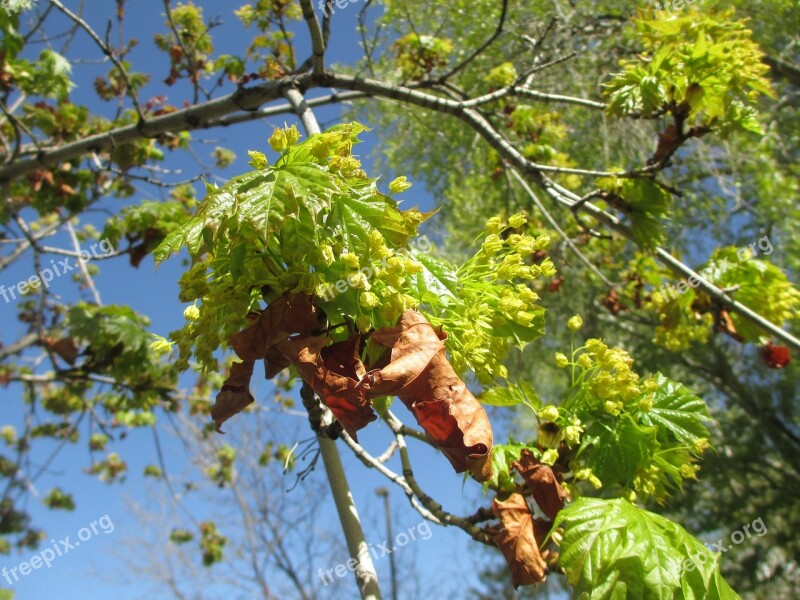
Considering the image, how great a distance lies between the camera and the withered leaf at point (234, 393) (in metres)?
1.26

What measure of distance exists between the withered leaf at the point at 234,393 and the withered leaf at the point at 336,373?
12cm

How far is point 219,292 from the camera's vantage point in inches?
48.6

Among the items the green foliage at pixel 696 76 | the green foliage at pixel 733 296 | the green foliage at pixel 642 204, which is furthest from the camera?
the green foliage at pixel 733 296

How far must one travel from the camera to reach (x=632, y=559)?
1.13 m

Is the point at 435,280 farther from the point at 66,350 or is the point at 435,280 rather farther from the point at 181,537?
the point at 181,537

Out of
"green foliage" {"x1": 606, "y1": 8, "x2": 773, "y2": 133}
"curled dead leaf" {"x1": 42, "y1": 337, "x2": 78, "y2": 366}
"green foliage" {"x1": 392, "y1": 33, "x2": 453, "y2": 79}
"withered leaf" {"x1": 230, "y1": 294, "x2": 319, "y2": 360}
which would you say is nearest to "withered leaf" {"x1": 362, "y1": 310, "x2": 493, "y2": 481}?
"withered leaf" {"x1": 230, "y1": 294, "x2": 319, "y2": 360}

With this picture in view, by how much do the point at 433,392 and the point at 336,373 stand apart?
0.61 feet

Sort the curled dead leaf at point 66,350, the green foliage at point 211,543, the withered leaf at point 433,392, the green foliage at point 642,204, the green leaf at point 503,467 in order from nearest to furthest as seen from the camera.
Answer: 1. the withered leaf at point 433,392
2. the green leaf at point 503,467
3. the green foliage at point 642,204
4. the curled dead leaf at point 66,350
5. the green foliage at point 211,543

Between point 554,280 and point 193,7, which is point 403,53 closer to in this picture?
point 193,7

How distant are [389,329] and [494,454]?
1.80ft

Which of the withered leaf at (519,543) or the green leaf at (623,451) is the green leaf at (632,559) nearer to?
the withered leaf at (519,543)

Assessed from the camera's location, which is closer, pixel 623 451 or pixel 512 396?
pixel 623 451

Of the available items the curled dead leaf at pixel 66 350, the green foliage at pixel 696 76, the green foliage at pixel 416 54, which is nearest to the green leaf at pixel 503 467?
the green foliage at pixel 696 76

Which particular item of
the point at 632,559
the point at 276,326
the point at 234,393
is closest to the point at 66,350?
the point at 234,393
